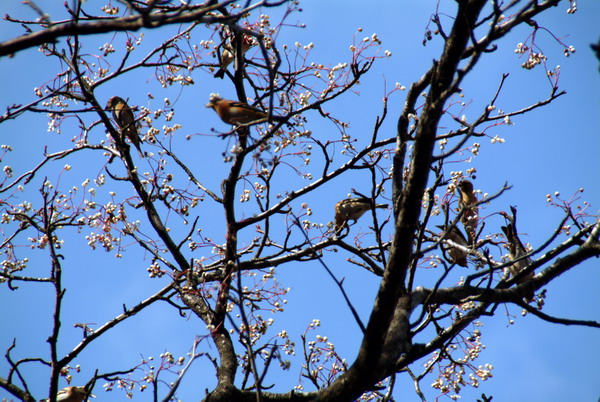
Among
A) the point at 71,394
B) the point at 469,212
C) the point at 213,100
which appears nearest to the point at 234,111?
the point at 213,100

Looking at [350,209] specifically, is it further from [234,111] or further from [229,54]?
[229,54]

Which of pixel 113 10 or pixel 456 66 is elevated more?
pixel 113 10

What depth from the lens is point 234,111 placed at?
5.86 metres

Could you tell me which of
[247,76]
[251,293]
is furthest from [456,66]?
[251,293]

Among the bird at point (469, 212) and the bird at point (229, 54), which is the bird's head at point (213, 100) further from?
the bird at point (469, 212)

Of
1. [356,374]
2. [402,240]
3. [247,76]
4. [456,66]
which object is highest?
[247,76]

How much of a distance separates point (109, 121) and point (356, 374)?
3.90m

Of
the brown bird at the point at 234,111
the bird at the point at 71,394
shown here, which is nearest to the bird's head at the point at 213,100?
the brown bird at the point at 234,111

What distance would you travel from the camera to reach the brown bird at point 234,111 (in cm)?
553

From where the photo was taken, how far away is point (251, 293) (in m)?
6.19

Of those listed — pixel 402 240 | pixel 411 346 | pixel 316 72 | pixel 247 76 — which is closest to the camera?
pixel 402 240

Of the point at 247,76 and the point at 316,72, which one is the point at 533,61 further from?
the point at 247,76

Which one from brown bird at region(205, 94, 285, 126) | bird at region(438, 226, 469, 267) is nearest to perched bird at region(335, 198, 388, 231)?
bird at region(438, 226, 469, 267)

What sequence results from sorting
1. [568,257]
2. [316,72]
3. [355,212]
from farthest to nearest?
[355,212]
[316,72]
[568,257]
